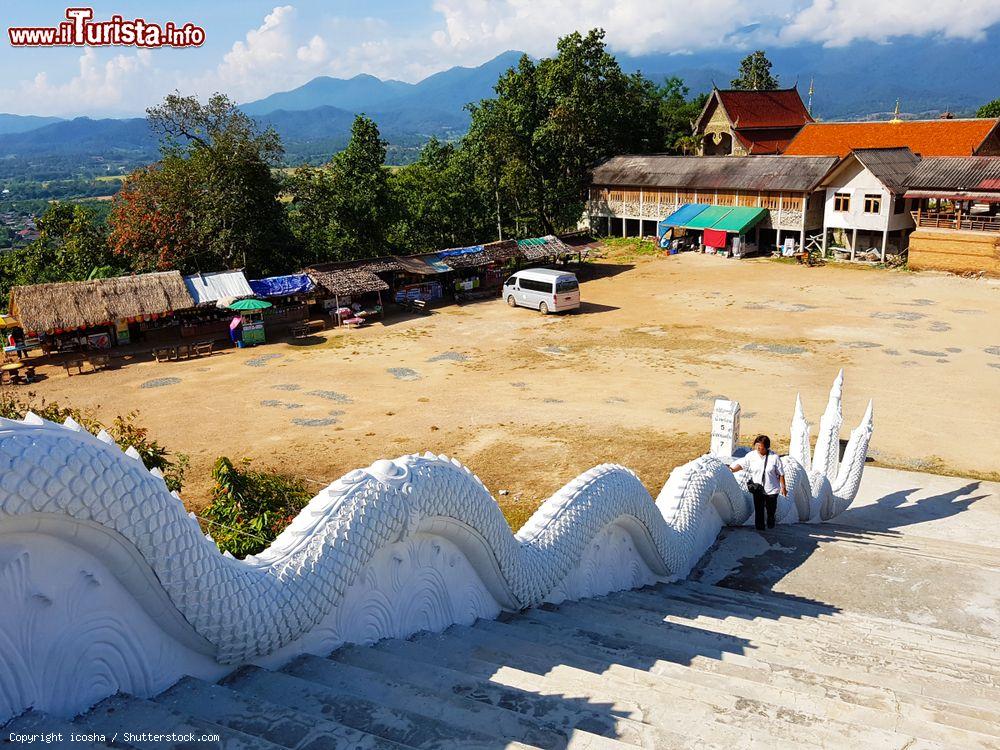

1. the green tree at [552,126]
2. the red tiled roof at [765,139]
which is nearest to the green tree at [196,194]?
the green tree at [552,126]

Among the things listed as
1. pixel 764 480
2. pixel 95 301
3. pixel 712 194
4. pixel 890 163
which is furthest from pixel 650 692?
pixel 712 194

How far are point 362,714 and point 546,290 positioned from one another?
2283 centimetres

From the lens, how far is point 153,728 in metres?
2.85

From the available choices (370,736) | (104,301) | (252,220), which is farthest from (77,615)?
(252,220)

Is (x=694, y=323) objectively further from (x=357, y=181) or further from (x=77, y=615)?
(x=77, y=615)

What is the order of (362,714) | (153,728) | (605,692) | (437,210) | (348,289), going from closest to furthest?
(153,728) → (362,714) → (605,692) → (348,289) → (437,210)

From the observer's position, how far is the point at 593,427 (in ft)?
52.0

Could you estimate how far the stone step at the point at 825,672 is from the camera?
4.27 metres

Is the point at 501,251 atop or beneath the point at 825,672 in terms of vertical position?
atop

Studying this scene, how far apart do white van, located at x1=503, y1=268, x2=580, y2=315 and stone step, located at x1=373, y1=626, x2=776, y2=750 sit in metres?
20.9

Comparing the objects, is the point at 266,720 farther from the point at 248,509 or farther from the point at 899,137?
the point at 899,137

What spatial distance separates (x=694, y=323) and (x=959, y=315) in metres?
7.81

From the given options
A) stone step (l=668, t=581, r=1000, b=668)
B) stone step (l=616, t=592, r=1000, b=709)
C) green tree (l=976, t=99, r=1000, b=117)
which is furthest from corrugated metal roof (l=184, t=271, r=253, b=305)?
green tree (l=976, t=99, r=1000, b=117)

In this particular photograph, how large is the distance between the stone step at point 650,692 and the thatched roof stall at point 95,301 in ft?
63.4
